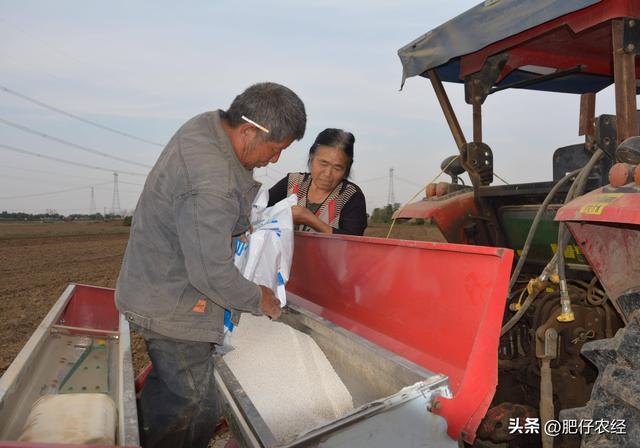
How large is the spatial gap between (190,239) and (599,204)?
4.78 ft

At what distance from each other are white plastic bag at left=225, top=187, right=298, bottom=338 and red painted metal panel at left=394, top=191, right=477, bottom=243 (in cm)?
100

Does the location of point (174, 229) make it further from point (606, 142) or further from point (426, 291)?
point (606, 142)

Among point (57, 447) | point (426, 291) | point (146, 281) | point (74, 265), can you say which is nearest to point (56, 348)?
point (146, 281)

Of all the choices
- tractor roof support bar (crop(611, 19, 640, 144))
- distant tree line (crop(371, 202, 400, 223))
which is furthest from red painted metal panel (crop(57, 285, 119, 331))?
distant tree line (crop(371, 202, 400, 223))

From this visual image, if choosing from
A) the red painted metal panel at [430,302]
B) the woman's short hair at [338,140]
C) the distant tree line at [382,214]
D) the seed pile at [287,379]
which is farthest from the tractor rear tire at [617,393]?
the distant tree line at [382,214]

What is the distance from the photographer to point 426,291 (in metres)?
2.29

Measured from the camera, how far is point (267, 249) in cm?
262

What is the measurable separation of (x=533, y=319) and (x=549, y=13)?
4.66 ft

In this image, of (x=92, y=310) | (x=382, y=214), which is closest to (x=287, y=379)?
(x=92, y=310)

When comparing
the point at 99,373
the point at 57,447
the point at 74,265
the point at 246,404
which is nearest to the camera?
the point at 57,447

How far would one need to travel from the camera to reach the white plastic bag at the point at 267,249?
8.32 feet

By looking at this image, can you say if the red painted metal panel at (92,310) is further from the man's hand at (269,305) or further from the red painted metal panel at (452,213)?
the red painted metal panel at (452,213)

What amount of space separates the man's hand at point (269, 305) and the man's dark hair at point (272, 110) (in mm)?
652

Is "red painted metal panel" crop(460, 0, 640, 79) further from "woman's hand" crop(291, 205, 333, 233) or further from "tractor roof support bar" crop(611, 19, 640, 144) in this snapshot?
"woman's hand" crop(291, 205, 333, 233)
